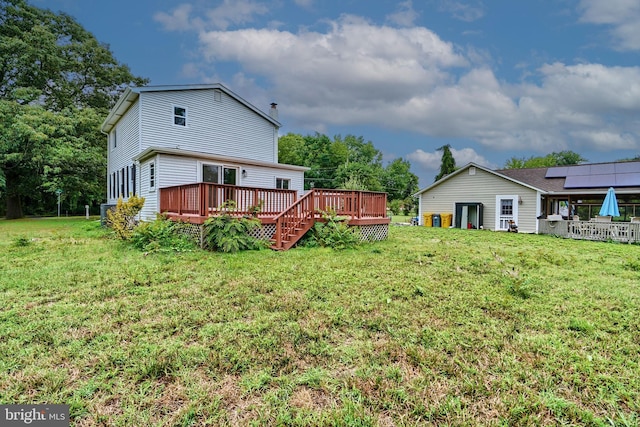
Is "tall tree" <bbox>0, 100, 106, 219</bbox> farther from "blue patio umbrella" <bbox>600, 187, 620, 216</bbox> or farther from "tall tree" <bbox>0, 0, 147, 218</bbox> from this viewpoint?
"blue patio umbrella" <bbox>600, 187, 620, 216</bbox>

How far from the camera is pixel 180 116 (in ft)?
43.4

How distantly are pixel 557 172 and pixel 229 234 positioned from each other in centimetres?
1918

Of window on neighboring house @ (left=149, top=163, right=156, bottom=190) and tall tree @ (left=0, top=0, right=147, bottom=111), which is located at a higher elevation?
tall tree @ (left=0, top=0, right=147, bottom=111)

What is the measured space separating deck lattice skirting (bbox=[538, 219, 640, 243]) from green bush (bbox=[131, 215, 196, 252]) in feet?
49.6

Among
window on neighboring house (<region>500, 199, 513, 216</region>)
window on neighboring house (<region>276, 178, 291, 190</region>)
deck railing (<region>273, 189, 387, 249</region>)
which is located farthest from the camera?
window on neighboring house (<region>500, 199, 513, 216</region>)

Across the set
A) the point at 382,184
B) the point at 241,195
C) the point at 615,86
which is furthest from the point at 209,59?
the point at 382,184

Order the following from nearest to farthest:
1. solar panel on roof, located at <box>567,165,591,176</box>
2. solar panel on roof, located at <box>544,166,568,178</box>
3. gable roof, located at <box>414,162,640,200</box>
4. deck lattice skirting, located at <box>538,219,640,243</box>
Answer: deck lattice skirting, located at <box>538,219,640,243</box>
gable roof, located at <box>414,162,640,200</box>
solar panel on roof, located at <box>567,165,591,176</box>
solar panel on roof, located at <box>544,166,568,178</box>

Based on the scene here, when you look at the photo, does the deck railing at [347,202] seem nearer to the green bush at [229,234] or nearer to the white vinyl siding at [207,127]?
the green bush at [229,234]

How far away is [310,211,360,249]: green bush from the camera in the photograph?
26.3 ft

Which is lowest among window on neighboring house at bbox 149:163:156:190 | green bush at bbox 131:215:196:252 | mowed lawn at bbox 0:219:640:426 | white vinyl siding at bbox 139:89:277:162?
mowed lawn at bbox 0:219:640:426

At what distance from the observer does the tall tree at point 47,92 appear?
16.5 meters

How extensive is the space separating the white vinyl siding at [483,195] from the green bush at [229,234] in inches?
577

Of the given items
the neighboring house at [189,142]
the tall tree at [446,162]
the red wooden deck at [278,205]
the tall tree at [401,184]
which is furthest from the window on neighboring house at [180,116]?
the tall tree at [401,184]

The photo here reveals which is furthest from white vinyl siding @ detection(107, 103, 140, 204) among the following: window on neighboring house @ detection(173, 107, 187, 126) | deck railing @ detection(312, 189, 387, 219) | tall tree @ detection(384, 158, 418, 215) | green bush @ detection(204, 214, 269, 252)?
tall tree @ detection(384, 158, 418, 215)
